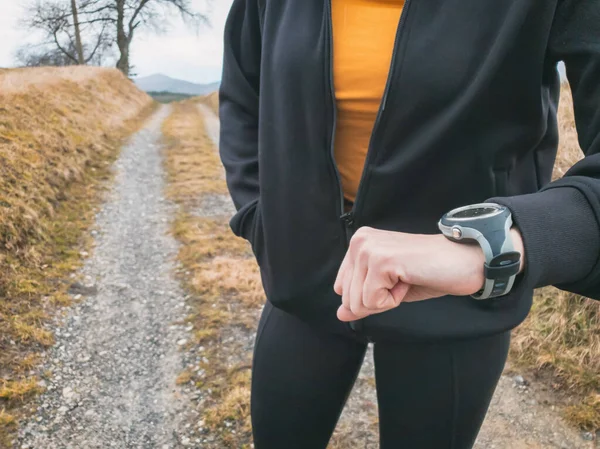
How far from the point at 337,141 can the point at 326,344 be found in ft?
1.89

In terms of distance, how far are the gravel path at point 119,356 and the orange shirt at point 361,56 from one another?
2472 millimetres

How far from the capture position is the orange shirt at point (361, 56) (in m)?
1.15

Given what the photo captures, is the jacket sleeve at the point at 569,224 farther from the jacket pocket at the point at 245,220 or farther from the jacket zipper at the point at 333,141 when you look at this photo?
the jacket pocket at the point at 245,220

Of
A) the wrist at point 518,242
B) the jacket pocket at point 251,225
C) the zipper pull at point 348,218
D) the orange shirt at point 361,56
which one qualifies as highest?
the orange shirt at point 361,56

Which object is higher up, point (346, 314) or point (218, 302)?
point (346, 314)

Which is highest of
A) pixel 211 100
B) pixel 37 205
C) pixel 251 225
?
pixel 251 225

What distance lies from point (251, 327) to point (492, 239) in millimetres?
3357

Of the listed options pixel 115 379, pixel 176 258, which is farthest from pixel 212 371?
pixel 176 258

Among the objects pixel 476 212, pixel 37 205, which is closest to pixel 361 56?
pixel 476 212

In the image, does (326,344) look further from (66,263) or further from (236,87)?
(66,263)

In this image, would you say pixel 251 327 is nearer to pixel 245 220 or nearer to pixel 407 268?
pixel 245 220

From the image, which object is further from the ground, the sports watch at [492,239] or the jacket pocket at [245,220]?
the sports watch at [492,239]

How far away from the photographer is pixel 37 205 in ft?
18.1

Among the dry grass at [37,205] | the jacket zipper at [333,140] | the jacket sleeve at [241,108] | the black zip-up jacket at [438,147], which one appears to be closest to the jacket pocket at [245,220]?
the jacket sleeve at [241,108]
